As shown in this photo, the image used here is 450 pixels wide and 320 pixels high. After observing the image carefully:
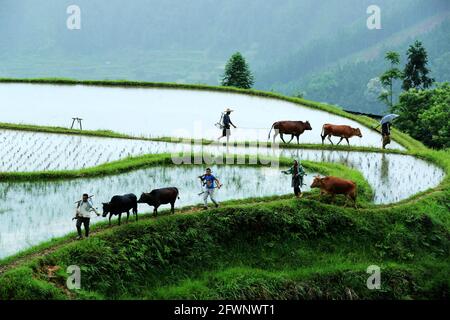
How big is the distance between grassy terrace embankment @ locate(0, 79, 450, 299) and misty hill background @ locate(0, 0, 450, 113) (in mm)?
110048

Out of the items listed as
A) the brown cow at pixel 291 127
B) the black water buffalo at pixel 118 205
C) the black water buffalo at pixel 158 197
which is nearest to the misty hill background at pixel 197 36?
the brown cow at pixel 291 127

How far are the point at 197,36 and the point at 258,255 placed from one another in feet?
557

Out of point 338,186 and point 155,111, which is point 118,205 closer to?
point 338,186

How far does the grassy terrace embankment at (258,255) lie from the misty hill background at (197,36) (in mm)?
110048

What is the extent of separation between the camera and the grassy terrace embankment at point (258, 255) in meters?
9.58

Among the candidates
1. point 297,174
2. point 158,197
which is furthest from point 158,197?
point 297,174

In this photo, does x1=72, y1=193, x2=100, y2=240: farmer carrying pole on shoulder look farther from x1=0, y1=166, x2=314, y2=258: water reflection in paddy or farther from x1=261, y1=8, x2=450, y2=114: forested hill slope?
x1=261, y1=8, x2=450, y2=114: forested hill slope

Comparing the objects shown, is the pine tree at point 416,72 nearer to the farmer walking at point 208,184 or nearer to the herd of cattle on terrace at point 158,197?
the herd of cattle on terrace at point 158,197

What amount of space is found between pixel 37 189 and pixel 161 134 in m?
6.17

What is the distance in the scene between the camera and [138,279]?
32.3 ft

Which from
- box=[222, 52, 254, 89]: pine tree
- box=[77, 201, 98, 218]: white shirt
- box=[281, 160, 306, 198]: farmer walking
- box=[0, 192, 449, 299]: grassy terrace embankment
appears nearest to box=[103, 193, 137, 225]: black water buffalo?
box=[0, 192, 449, 299]: grassy terrace embankment

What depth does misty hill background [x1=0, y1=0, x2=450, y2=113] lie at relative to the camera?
433 ft

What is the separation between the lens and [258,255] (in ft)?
36.0

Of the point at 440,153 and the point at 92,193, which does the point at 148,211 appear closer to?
the point at 92,193
